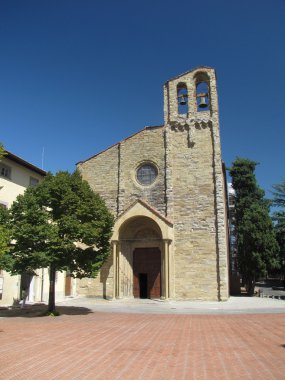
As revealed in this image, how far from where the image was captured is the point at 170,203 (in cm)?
2394

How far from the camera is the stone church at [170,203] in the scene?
73.6 feet

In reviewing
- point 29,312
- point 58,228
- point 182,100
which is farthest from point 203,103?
point 29,312

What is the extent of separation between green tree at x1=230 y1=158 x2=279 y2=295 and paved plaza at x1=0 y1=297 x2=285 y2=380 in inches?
453

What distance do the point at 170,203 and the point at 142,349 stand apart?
1547 cm

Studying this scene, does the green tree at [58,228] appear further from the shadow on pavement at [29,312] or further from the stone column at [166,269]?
the stone column at [166,269]

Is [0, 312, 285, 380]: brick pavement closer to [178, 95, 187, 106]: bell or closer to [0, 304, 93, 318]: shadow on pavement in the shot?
[0, 304, 93, 318]: shadow on pavement

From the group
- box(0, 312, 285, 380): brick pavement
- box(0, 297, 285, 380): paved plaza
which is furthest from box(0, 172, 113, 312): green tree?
box(0, 312, 285, 380): brick pavement

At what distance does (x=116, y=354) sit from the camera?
328 inches

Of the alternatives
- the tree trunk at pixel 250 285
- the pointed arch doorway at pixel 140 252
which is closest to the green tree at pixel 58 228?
the pointed arch doorway at pixel 140 252

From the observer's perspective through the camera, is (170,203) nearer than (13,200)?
No

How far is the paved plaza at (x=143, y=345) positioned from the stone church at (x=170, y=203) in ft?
17.3

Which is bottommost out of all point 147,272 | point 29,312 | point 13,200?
point 29,312

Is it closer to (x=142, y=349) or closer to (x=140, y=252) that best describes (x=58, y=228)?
(x=142, y=349)

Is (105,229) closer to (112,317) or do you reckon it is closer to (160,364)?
(112,317)
